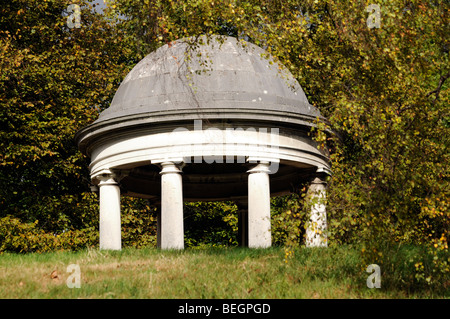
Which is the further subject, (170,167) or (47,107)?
(47,107)

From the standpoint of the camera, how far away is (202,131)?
22.0 metres

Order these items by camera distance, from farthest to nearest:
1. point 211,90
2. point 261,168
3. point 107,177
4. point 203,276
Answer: point 107,177 → point 211,90 → point 261,168 → point 203,276

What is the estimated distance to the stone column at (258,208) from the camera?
21819 mm

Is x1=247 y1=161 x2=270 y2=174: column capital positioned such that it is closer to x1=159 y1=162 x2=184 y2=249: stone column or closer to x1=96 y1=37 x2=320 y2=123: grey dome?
x1=96 y1=37 x2=320 y2=123: grey dome

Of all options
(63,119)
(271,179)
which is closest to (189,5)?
(271,179)

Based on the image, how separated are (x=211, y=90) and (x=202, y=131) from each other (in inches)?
63.3

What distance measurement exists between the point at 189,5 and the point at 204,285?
251 inches

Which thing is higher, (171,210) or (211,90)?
(211,90)

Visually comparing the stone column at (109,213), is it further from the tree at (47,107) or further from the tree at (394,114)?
the tree at (394,114)

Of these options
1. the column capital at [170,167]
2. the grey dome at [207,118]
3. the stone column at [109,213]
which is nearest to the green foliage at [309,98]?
the grey dome at [207,118]

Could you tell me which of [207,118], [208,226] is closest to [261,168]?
[207,118]

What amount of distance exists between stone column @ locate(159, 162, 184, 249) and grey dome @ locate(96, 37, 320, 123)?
1865 mm

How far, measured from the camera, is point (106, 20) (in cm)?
3644

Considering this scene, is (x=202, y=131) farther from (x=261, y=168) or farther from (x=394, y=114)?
(x=394, y=114)
